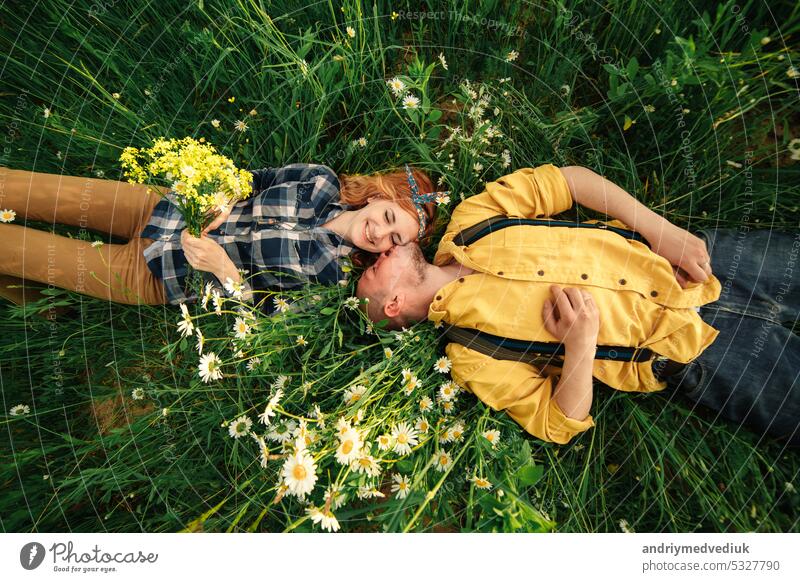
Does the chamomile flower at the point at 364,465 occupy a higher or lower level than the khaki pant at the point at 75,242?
lower

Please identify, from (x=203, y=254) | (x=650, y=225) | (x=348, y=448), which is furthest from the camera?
(x=650, y=225)

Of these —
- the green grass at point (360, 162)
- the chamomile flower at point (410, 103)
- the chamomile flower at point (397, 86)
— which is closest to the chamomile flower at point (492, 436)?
the green grass at point (360, 162)

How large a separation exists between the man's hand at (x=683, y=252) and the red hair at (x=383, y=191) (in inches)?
45.9

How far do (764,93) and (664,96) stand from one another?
1.55 feet

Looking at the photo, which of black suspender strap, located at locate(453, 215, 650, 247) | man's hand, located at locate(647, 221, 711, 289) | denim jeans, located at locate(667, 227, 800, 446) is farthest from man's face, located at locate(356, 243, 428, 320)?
denim jeans, located at locate(667, 227, 800, 446)

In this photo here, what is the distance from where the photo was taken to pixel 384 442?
1707 mm

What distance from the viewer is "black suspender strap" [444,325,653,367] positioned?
1917mm

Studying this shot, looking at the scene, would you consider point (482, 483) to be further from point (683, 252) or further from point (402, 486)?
point (683, 252)

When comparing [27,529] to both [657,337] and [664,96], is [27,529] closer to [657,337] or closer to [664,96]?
[657,337]

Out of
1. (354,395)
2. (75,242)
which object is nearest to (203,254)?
(75,242)

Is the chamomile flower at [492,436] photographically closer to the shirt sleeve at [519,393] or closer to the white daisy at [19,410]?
the shirt sleeve at [519,393]

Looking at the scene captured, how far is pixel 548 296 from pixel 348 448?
116 centimetres

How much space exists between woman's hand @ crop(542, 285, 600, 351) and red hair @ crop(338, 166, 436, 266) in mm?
835

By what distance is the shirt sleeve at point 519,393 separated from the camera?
6.19 feet
